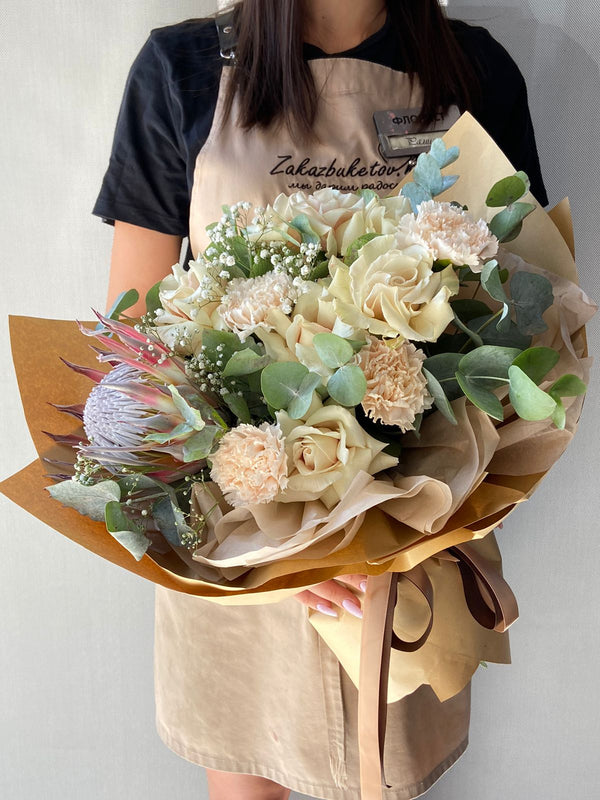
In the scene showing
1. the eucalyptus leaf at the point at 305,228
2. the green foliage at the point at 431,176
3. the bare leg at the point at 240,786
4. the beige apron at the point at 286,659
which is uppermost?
the green foliage at the point at 431,176

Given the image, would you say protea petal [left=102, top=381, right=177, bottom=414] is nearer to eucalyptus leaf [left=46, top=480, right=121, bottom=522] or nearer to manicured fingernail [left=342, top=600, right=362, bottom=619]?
eucalyptus leaf [left=46, top=480, right=121, bottom=522]

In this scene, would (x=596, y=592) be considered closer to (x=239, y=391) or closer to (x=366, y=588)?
(x=366, y=588)

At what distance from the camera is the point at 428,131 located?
1000 millimetres

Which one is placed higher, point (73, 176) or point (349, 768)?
point (73, 176)

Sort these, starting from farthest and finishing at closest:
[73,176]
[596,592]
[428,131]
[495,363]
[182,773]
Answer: [182,773]
[596,592]
[73,176]
[428,131]
[495,363]

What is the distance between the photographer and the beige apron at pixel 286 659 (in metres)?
0.97

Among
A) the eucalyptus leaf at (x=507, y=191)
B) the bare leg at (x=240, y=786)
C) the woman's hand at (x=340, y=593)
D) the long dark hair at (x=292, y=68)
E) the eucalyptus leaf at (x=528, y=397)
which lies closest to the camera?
the eucalyptus leaf at (x=528, y=397)

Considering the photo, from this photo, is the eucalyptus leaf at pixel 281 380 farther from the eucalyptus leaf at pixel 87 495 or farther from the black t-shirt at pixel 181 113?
the black t-shirt at pixel 181 113

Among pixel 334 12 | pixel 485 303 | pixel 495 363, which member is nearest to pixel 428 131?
pixel 334 12

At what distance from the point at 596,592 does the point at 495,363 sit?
37.4 inches

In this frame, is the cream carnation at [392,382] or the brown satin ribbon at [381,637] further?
the brown satin ribbon at [381,637]

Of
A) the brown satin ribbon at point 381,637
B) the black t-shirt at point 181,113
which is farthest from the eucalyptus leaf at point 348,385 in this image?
the black t-shirt at point 181,113

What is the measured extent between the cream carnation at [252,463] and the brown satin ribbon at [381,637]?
179 millimetres

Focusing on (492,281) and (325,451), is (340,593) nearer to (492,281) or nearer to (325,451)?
(325,451)
